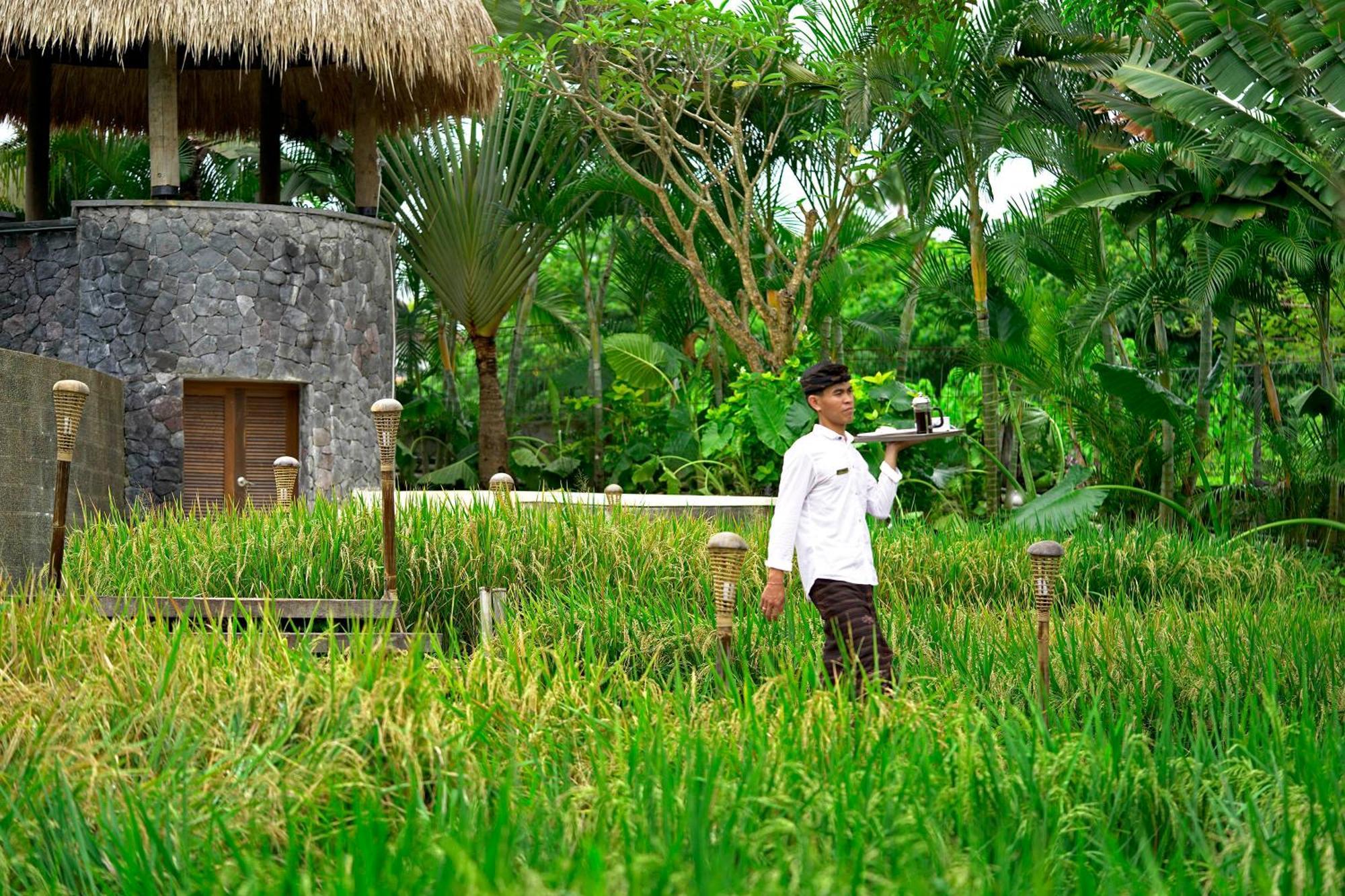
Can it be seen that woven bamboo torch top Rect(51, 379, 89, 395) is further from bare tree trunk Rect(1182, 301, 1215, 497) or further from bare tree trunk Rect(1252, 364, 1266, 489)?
bare tree trunk Rect(1252, 364, 1266, 489)

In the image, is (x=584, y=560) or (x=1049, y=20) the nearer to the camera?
(x=584, y=560)

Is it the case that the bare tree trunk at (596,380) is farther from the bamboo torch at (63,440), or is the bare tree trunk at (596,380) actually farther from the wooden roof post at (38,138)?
the bamboo torch at (63,440)

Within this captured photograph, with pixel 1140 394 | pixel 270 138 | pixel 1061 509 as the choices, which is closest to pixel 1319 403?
pixel 1140 394

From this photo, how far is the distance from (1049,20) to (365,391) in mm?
6129

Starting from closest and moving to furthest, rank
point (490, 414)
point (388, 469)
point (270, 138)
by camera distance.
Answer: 1. point (388, 469)
2. point (270, 138)
3. point (490, 414)

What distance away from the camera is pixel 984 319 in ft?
38.6

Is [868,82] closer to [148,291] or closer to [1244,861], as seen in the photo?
[148,291]

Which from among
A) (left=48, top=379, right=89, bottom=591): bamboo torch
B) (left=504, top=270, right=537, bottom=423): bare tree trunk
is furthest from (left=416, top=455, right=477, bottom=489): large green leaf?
(left=48, top=379, right=89, bottom=591): bamboo torch

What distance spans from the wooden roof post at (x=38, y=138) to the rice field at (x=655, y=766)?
26.9ft

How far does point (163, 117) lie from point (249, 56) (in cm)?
81

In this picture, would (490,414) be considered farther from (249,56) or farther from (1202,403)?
(1202,403)

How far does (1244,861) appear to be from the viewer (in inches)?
117

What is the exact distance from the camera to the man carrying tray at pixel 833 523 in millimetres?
4855

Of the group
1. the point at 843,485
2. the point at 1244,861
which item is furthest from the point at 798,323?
the point at 1244,861
